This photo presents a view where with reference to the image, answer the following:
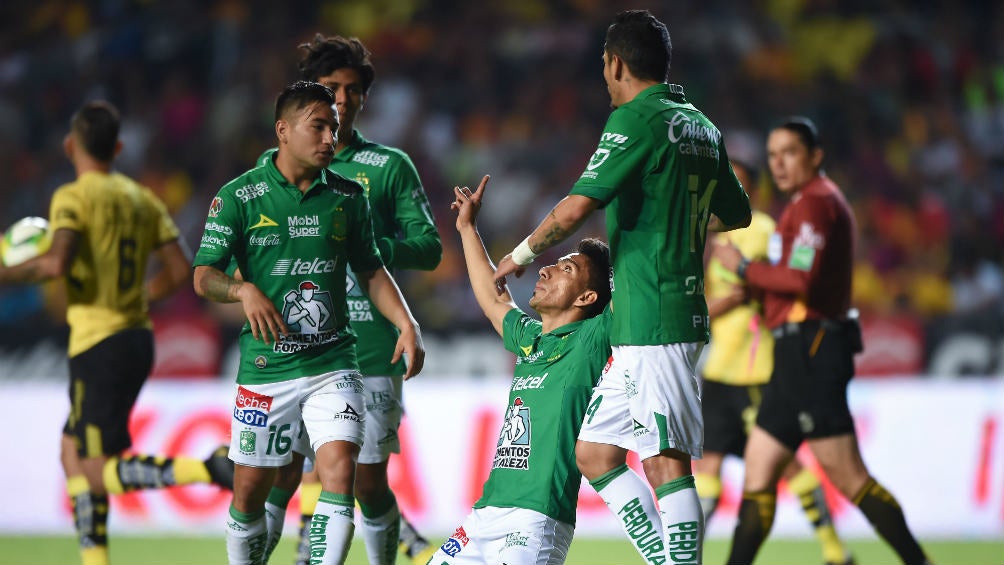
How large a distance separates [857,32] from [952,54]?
115 centimetres

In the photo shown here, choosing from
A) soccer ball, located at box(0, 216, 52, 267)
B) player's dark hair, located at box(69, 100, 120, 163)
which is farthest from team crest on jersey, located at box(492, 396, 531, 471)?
player's dark hair, located at box(69, 100, 120, 163)

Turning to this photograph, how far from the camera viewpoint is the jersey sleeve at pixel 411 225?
5.48 metres

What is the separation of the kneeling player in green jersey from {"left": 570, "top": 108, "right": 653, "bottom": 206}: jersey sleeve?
48 centimetres

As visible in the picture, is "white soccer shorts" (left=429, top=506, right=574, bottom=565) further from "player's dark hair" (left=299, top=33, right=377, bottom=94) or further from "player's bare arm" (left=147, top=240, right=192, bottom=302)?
"player's bare arm" (left=147, top=240, right=192, bottom=302)

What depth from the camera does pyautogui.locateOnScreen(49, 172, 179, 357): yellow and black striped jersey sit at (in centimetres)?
623

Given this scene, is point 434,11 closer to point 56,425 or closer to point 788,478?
point 56,425

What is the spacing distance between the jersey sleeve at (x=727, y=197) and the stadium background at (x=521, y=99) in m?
6.17

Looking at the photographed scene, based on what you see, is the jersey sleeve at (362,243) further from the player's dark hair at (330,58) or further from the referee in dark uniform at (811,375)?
the referee in dark uniform at (811,375)

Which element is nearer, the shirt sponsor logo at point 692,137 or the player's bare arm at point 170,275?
the shirt sponsor logo at point 692,137

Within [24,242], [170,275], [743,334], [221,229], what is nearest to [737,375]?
[743,334]

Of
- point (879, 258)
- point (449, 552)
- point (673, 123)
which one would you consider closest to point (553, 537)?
point (449, 552)

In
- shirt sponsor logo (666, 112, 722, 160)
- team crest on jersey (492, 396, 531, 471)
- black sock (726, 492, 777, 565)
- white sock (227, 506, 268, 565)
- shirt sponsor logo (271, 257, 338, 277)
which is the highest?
shirt sponsor logo (666, 112, 722, 160)

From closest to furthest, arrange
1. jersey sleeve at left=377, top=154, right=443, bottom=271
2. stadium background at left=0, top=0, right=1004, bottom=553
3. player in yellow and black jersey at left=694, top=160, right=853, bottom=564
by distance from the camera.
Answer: jersey sleeve at left=377, top=154, right=443, bottom=271 < player in yellow and black jersey at left=694, top=160, right=853, bottom=564 < stadium background at left=0, top=0, right=1004, bottom=553

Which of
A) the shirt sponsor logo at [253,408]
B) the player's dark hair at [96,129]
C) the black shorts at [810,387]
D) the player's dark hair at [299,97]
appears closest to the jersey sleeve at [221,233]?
the player's dark hair at [299,97]
